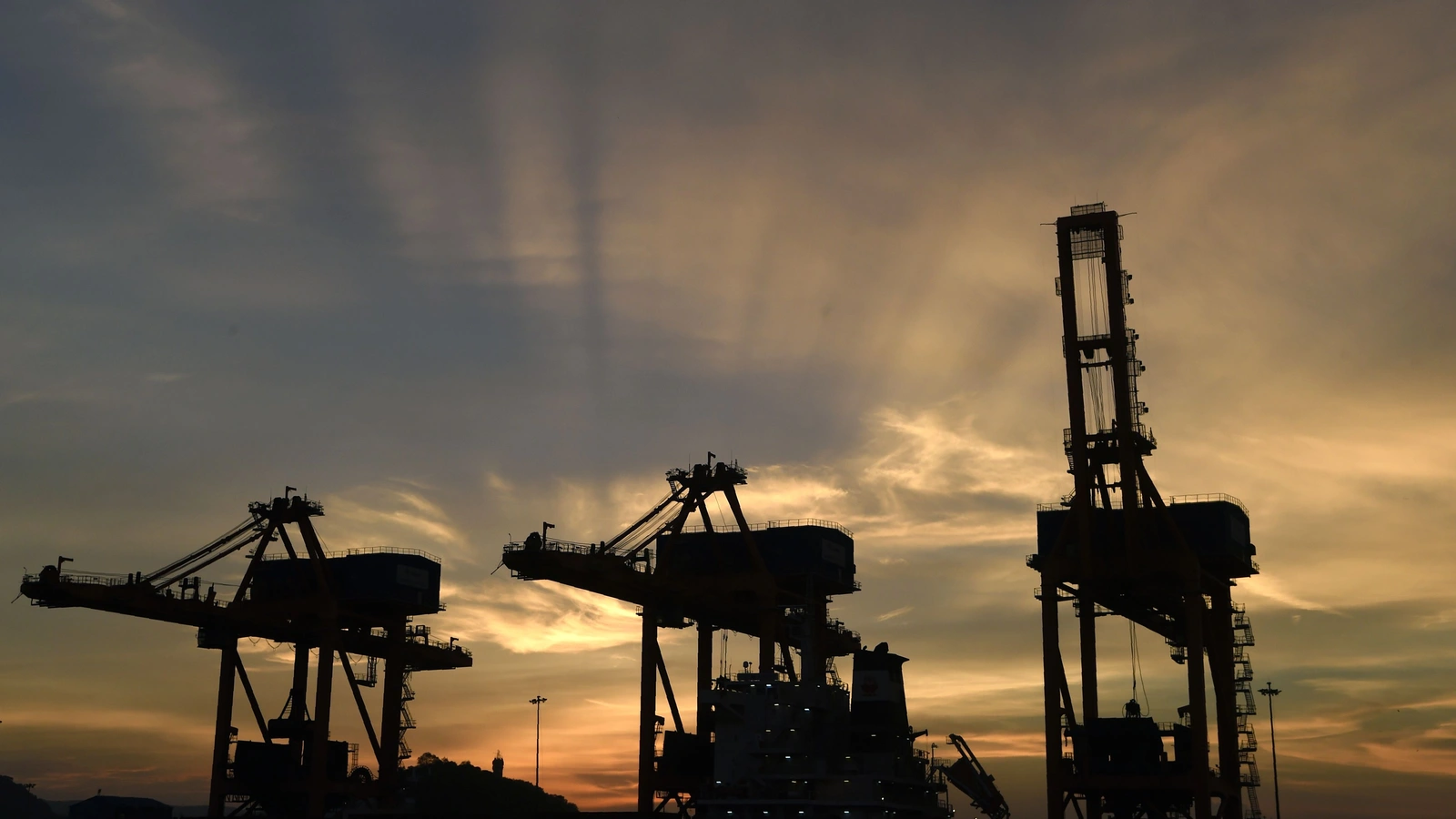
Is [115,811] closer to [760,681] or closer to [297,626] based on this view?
[297,626]

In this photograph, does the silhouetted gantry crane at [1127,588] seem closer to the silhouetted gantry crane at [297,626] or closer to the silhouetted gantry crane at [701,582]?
the silhouetted gantry crane at [701,582]

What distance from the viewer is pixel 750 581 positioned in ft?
252

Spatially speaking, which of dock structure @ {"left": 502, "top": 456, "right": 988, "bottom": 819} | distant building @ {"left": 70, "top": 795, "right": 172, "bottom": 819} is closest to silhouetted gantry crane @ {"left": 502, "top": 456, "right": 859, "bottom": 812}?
dock structure @ {"left": 502, "top": 456, "right": 988, "bottom": 819}

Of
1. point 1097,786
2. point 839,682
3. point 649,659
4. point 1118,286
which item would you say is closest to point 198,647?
point 649,659

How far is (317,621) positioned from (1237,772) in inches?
2235

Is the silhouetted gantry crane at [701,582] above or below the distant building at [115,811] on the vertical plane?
above

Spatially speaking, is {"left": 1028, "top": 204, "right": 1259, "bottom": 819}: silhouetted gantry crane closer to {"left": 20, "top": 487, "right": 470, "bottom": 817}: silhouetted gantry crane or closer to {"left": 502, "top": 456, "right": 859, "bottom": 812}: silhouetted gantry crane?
{"left": 502, "top": 456, "right": 859, "bottom": 812}: silhouetted gantry crane

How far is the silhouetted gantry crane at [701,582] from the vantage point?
6944cm

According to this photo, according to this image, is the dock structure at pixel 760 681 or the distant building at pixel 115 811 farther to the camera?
the distant building at pixel 115 811

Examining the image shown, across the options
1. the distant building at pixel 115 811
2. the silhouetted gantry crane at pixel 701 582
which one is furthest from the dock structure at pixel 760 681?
the distant building at pixel 115 811

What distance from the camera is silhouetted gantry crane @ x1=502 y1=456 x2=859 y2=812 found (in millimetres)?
69438

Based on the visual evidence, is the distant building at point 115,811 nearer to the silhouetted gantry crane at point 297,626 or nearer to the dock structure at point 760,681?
the silhouetted gantry crane at point 297,626

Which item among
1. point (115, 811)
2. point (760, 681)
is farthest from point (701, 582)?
point (115, 811)

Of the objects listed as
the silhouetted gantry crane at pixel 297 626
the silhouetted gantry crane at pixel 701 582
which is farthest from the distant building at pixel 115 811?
the silhouetted gantry crane at pixel 701 582
